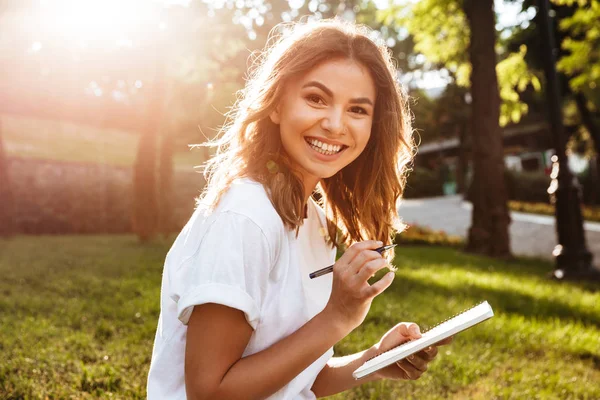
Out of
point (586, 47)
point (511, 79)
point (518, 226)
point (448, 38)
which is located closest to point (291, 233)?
point (586, 47)

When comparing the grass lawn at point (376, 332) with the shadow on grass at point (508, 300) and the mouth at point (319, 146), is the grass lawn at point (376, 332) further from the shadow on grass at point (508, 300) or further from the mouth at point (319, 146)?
the mouth at point (319, 146)

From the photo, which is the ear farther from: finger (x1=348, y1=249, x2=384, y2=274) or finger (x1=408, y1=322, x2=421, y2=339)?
finger (x1=408, y1=322, x2=421, y2=339)

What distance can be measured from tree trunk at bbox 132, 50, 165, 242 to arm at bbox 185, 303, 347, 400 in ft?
35.5

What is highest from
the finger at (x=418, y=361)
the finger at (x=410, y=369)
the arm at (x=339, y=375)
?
the finger at (x=418, y=361)

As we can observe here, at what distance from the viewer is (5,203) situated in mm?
13023

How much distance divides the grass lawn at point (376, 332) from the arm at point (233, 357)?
178 centimetres

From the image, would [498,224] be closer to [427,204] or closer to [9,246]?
[9,246]

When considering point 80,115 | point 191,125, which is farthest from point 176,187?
point 80,115

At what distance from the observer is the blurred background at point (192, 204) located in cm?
392

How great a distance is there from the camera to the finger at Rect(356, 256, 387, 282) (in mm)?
1557

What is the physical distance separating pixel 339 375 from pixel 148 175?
34.1ft

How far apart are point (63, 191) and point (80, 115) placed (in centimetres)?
1355

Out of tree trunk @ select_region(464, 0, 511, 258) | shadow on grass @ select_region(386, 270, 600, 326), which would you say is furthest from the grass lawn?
tree trunk @ select_region(464, 0, 511, 258)

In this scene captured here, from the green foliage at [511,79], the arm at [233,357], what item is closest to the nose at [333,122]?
the arm at [233,357]
